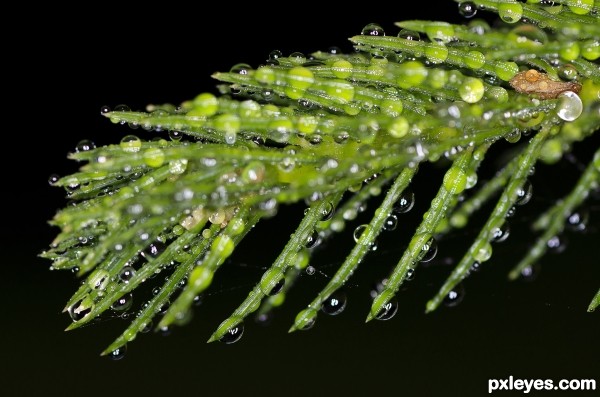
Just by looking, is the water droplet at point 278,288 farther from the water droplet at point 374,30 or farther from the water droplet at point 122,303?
the water droplet at point 374,30

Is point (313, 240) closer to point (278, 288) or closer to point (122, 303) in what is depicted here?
point (278, 288)

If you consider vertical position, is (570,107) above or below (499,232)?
above

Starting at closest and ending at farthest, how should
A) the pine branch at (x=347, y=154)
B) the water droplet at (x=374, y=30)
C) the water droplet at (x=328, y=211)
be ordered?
the pine branch at (x=347, y=154) → the water droplet at (x=328, y=211) → the water droplet at (x=374, y=30)

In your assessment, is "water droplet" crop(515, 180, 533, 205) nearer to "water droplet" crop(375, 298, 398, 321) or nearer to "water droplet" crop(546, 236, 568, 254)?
"water droplet" crop(546, 236, 568, 254)

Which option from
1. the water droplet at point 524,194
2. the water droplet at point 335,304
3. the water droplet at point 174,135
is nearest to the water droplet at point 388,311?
the water droplet at point 335,304

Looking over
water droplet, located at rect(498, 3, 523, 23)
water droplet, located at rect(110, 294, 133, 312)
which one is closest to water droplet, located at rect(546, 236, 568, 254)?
water droplet, located at rect(498, 3, 523, 23)

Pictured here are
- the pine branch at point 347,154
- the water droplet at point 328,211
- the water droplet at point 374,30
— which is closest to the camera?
the pine branch at point 347,154

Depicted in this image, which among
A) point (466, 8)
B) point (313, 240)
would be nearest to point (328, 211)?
point (313, 240)
